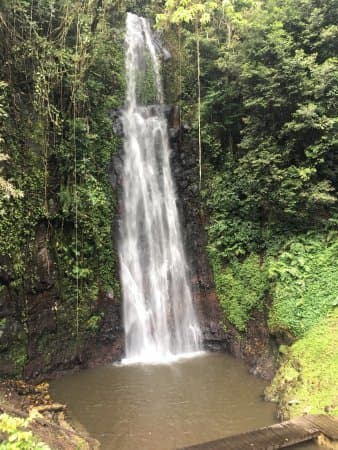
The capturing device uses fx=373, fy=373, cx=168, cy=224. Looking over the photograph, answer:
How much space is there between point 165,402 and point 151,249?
5.18 meters

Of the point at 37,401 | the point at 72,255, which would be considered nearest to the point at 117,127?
the point at 72,255

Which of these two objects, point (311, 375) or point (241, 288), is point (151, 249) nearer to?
point (241, 288)

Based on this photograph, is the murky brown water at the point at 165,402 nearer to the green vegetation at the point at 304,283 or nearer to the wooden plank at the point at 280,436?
the wooden plank at the point at 280,436

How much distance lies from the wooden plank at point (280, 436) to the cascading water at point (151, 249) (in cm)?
463

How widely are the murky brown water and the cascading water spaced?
3.91ft

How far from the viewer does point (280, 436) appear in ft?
18.4

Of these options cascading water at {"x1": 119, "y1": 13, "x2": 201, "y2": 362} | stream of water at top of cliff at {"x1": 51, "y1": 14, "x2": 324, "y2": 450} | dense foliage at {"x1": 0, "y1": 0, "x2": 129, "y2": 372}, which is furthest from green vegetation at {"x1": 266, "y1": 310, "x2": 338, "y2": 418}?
dense foliage at {"x1": 0, "y1": 0, "x2": 129, "y2": 372}

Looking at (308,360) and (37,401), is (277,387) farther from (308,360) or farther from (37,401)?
(37,401)

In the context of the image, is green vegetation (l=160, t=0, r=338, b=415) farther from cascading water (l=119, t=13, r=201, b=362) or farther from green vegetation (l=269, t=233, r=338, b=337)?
cascading water (l=119, t=13, r=201, b=362)

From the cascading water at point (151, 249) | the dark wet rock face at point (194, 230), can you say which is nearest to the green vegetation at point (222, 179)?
the dark wet rock face at point (194, 230)

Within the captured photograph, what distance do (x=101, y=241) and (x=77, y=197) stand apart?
148 cm

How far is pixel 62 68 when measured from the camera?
403 inches

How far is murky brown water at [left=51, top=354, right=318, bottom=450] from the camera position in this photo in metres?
6.52

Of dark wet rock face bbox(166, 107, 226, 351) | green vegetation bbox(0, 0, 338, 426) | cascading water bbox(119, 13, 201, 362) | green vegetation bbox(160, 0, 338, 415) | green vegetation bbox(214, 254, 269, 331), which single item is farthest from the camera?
dark wet rock face bbox(166, 107, 226, 351)
